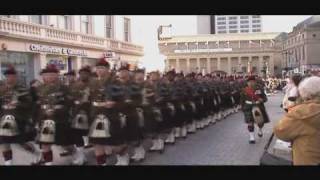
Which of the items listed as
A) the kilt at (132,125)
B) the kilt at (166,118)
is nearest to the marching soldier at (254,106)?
the kilt at (166,118)

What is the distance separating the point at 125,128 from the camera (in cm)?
916

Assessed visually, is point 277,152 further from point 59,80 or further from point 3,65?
point 3,65

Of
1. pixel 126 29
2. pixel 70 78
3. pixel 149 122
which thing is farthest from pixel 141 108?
pixel 126 29

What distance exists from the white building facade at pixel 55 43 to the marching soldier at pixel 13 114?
510 centimetres

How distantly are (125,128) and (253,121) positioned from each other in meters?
4.29

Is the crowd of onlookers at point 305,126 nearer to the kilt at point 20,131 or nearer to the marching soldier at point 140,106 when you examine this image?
the marching soldier at point 140,106

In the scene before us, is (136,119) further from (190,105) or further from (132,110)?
(190,105)

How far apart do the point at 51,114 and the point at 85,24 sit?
50.6 ft

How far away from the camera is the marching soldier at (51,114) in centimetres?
900

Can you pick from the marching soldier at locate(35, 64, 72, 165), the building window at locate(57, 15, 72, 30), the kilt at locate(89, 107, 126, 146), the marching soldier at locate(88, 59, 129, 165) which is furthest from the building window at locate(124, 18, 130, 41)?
the kilt at locate(89, 107, 126, 146)

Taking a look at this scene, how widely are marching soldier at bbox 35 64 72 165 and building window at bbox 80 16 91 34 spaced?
1447 centimetres

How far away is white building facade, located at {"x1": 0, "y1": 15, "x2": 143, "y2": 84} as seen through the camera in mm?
17344

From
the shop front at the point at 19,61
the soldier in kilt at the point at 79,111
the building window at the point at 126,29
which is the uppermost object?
the building window at the point at 126,29
